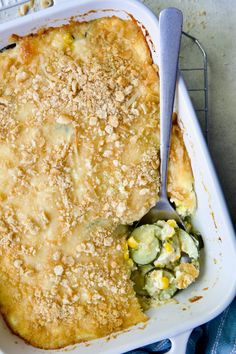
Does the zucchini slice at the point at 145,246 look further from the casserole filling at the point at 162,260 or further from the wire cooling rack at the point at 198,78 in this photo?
the wire cooling rack at the point at 198,78

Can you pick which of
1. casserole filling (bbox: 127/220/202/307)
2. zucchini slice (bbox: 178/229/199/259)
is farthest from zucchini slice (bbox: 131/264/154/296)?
zucchini slice (bbox: 178/229/199/259)

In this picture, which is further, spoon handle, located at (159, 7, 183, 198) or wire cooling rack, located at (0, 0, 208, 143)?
wire cooling rack, located at (0, 0, 208, 143)

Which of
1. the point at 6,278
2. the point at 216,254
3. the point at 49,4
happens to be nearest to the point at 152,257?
the point at 216,254

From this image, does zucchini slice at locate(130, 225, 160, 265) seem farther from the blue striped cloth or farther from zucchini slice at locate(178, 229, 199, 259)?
the blue striped cloth

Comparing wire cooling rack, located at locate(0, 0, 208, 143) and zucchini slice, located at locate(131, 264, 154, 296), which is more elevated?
wire cooling rack, located at locate(0, 0, 208, 143)

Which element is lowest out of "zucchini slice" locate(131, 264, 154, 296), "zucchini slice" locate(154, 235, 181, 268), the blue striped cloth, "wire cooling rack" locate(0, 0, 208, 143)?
the blue striped cloth

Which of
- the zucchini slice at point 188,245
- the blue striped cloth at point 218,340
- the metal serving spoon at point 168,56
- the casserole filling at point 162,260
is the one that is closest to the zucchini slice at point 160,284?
the casserole filling at point 162,260

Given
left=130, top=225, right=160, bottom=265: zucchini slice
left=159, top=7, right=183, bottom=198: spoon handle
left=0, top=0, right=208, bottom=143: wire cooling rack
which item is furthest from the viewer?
left=0, top=0, right=208, bottom=143: wire cooling rack

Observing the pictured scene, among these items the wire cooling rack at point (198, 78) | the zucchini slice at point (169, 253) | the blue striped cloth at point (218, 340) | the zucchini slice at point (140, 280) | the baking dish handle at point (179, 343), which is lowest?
the blue striped cloth at point (218, 340)
